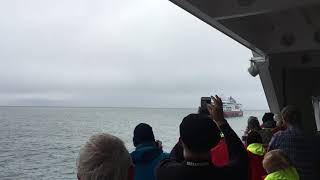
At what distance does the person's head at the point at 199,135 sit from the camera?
2602mm

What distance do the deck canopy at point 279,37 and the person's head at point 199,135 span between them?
4785 millimetres

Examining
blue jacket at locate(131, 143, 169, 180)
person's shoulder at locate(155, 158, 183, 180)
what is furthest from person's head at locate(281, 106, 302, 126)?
person's shoulder at locate(155, 158, 183, 180)

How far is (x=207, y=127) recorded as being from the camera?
263 cm

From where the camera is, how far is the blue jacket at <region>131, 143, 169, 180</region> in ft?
14.0

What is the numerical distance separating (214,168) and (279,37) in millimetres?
10034

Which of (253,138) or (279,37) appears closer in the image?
(253,138)

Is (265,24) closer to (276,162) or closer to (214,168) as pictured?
(276,162)

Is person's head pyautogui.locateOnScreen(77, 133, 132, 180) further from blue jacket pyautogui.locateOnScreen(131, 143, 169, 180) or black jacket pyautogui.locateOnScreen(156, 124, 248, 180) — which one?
blue jacket pyautogui.locateOnScreen(131, 143, 169, 180)

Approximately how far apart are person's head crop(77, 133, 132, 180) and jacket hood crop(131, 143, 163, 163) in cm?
210

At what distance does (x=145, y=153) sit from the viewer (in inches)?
169

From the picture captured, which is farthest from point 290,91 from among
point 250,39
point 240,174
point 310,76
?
point 240,174

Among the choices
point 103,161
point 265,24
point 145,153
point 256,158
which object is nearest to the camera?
point 103,161

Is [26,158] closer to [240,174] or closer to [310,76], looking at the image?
[310,76]

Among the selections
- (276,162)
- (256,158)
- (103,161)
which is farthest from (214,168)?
(256,158)
